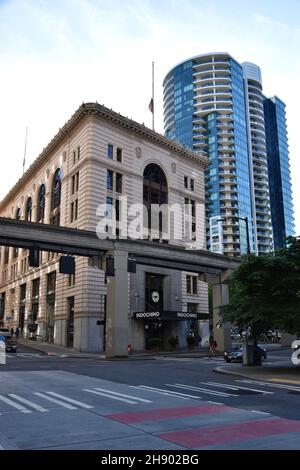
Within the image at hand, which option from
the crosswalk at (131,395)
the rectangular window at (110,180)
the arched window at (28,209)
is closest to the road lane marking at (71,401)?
the crosswalk at (131,395)

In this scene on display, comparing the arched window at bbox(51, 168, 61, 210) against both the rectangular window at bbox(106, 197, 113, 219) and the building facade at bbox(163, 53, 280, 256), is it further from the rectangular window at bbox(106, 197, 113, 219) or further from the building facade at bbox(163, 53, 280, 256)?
the building facade at bbox(163, 53, 280, 256)

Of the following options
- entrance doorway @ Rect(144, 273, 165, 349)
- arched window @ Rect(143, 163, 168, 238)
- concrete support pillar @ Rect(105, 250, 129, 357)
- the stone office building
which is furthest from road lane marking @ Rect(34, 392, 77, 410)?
arched window @ Rect(143, 163, 168, 238)

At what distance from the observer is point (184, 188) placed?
65250mm

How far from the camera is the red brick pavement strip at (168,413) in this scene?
11.1 m

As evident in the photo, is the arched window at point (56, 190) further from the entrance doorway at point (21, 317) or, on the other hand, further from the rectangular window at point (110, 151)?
the entrance doorway at point (21, 317)

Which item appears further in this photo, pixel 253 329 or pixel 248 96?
pixel 248 96

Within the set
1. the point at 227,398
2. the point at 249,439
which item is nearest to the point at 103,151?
the point at 227,398

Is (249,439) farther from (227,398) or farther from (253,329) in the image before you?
(253,329)

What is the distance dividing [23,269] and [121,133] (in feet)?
96.7

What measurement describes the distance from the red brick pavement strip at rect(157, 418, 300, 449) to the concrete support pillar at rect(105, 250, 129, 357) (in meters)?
30.0

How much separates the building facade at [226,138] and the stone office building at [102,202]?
7449 centimetres

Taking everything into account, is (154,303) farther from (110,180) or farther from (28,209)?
(28,209)

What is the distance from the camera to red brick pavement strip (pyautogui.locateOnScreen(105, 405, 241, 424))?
36.3 ft

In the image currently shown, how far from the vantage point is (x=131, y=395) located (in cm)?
1569
